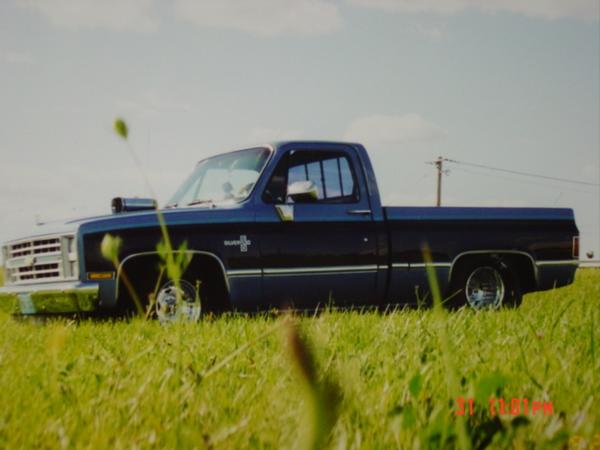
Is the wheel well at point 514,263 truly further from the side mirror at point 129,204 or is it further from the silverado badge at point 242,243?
the side mirror at point 129,204

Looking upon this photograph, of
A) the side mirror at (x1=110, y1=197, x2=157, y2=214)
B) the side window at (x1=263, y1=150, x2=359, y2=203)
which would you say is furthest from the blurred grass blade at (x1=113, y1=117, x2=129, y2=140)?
the side mirror at (x1=110, y1=197, x2=157, y2=214)

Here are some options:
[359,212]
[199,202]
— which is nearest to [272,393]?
[359,212]

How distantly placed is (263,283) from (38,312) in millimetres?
2076

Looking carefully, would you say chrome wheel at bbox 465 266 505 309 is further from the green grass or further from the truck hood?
the green grass

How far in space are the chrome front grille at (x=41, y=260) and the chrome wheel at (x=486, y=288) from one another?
4.42 meters

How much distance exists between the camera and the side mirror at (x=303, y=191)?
6.07 meters

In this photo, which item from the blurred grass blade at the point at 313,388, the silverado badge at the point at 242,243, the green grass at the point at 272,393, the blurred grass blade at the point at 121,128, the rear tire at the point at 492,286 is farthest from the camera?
the rear tire at the point at 492,286

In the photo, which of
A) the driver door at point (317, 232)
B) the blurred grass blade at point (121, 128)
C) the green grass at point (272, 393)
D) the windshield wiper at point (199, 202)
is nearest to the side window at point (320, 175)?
the driver door at point (317, 232)

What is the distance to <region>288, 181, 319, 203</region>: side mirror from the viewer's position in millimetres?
6066

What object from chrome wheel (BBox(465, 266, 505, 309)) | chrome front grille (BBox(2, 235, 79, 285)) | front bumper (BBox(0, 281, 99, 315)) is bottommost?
chrome wheel (BBox(465, 266, 505, 309))

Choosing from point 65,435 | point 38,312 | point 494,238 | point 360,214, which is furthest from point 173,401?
point 494,238

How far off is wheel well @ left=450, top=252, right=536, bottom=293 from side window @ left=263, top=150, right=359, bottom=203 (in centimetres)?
155

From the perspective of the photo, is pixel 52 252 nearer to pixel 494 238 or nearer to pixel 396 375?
pixel 396 375

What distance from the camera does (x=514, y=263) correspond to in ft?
24.6
